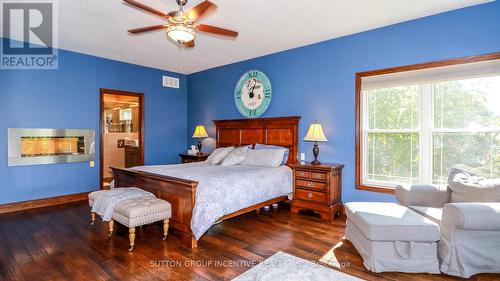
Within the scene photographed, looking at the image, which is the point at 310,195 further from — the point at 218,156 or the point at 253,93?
the point at 253,93

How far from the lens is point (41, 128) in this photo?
14.8ft

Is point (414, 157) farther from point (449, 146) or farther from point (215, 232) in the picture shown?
point (215, 232)

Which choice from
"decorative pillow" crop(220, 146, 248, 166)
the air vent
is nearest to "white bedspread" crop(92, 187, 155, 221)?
"decorative pillow" crop(220, 146, 248, 166)

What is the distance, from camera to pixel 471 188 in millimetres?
2488

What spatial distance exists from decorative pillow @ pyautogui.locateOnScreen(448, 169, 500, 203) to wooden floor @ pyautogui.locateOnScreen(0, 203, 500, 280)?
0.67 m

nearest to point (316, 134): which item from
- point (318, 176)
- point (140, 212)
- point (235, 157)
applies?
point (318, 176)

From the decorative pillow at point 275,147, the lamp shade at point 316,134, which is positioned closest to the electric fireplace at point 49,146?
the decorative pillow at point 275,147

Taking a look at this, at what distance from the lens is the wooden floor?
2279 mm

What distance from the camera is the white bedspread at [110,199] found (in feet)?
9.62

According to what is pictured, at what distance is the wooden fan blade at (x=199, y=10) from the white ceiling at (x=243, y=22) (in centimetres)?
63

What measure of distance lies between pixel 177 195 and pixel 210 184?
407mm

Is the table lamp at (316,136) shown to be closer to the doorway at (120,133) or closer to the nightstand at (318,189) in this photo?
the nightstand at (318,189)

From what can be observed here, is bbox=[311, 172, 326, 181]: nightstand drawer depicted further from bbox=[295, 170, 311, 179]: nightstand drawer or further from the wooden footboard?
the wooden footboard

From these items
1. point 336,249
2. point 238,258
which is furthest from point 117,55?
point 336,249
